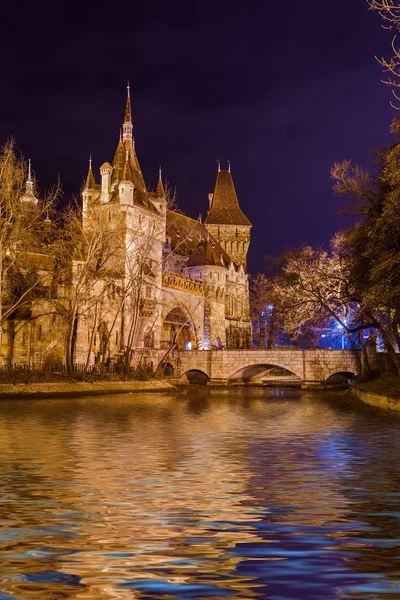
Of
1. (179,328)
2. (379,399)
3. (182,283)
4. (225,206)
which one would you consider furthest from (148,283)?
(225,206)

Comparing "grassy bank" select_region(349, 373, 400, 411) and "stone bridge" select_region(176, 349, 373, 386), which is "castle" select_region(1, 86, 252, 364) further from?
"grassy bank" select_region(349, 373, 400, 411)

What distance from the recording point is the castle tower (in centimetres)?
Result: 9181

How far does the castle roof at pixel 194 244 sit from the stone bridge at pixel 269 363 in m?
16.8

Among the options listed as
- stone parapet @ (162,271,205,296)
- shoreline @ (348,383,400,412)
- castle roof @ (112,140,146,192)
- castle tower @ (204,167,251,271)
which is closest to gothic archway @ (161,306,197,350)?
stone parapet @ (162,271,205,296)

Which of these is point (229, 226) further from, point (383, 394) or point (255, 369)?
point (383, 394)

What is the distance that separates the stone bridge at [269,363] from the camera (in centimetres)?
5372

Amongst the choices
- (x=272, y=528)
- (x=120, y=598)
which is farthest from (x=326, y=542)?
(x=120, y=598)

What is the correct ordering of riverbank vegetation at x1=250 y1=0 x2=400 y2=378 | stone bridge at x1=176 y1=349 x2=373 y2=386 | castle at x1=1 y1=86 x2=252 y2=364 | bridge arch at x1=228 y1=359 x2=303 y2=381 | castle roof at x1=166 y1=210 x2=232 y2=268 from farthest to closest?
1. castle roof at x1=166 y1=210 x2=232 y2=268
2. bridge arch at x1=228 y1=359 x2=303 y2=381
3. stone bridge at x1=176 y1=349 x2=373 y2=386
4. castle at x1=1 y1=86 x2=252 y2=364
5. riverbank vegetation at x1=250 y1=0 x2=400 y2=378

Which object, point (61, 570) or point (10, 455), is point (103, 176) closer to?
point (10, 455)

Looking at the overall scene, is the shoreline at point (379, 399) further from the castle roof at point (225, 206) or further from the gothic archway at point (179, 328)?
the castle roof at point (225, 206)

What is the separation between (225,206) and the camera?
94562 mm

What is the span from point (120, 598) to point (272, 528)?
288 centimetres

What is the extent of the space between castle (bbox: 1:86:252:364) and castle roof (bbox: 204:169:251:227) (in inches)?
7.2

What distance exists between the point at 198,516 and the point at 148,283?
40492 mm
